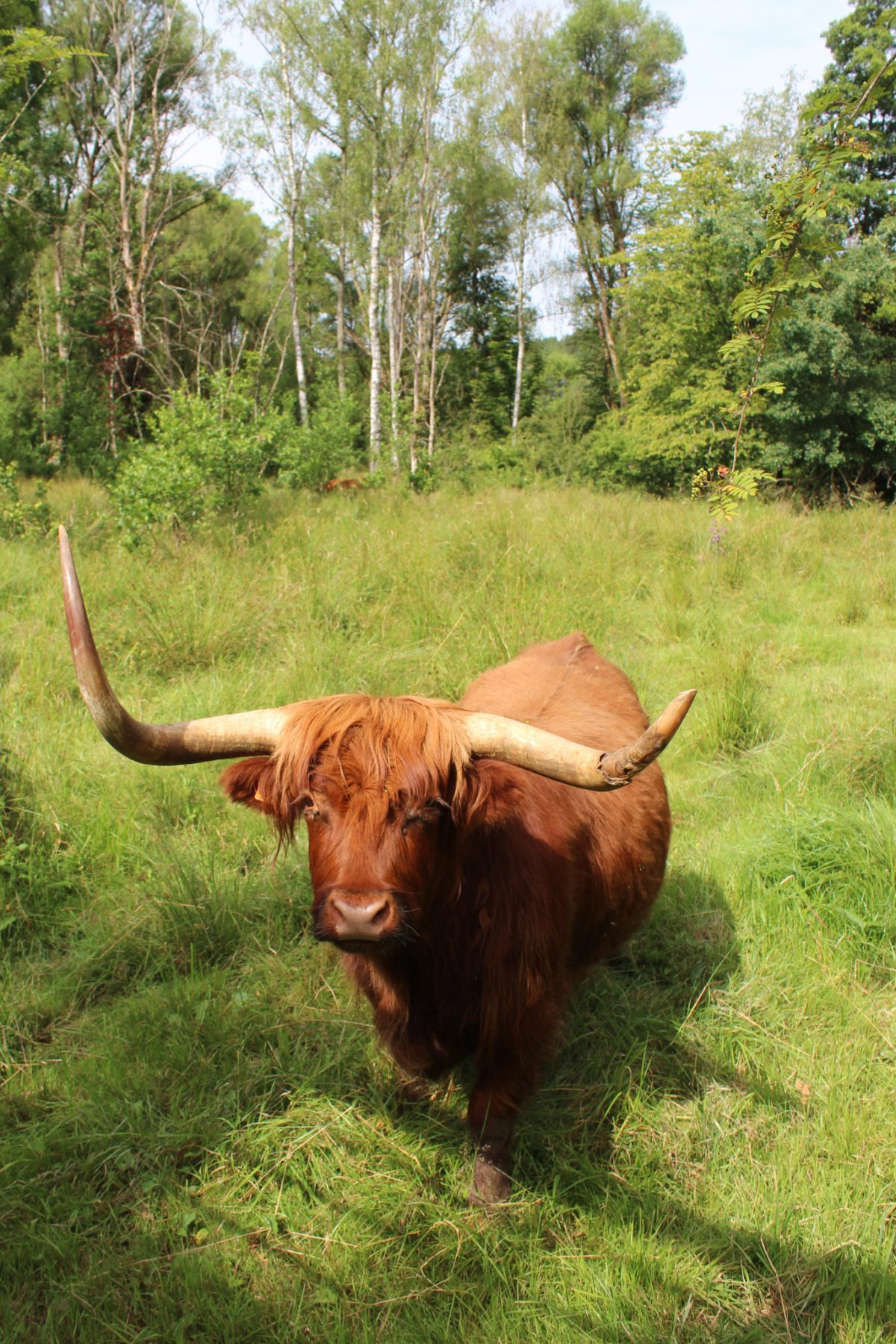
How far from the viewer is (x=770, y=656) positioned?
611 cm

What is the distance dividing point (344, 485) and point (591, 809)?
12036 millimetres

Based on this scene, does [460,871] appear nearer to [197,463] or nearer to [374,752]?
[374,752]

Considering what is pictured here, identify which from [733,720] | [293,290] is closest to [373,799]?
[733,720]

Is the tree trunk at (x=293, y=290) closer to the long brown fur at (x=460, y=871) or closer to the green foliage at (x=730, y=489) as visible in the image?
the long brown fur at (x=460, y=871)

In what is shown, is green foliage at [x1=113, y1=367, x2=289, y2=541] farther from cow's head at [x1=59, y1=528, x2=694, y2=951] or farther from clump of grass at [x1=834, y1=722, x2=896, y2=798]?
clump of grass at [x1=834, y1=722, x2=896, y2=798]

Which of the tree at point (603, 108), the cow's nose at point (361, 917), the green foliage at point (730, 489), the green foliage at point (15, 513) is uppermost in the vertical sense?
the tree at point (603, 108)

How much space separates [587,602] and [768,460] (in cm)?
975

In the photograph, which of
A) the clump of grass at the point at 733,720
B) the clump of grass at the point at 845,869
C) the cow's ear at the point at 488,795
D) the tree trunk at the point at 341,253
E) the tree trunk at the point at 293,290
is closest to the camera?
the cow's ear at the point at 488,795

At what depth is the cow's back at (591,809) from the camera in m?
2.57

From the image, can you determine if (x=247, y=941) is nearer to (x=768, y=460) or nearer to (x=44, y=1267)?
(x=44, y=1267)

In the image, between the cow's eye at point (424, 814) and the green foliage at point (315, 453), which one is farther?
the green foliage at point (315, 453)

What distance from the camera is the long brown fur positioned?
77.0 inches

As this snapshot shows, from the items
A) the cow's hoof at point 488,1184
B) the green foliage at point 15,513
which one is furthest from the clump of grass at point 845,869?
the green foliage at point 15,513

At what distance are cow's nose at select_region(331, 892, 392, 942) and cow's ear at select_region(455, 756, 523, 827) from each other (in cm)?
38
